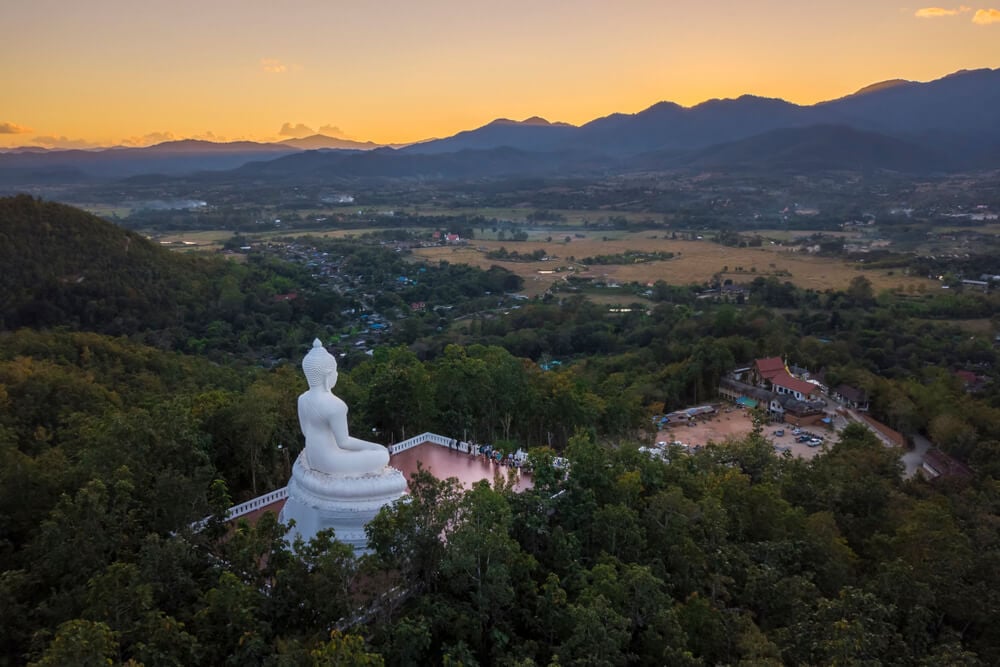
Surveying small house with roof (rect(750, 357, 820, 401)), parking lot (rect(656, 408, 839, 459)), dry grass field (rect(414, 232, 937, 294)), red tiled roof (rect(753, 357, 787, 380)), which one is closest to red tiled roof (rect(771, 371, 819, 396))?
small house with roof (rect(750, 357, 820, 401))

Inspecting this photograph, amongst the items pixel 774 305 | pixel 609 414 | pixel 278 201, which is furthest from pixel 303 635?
pixel 278 201

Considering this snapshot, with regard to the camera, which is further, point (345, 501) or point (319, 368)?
point (319, 368)

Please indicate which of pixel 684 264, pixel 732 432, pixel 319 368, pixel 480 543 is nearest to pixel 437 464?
pixel 319 368

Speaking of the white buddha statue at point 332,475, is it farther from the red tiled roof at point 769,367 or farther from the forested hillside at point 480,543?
the red tiled roof at point 769,367

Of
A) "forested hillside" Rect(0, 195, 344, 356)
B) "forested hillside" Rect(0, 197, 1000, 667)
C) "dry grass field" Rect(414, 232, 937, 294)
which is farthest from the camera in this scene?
"dry grass field" Rect(414, 232, 937, 294)

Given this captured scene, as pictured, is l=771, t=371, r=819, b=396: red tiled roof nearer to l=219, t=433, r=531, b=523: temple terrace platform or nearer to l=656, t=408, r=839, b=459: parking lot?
l=656, t=408, r=839, b=459: parking lot

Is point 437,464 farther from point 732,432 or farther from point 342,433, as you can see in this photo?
point 732,432
